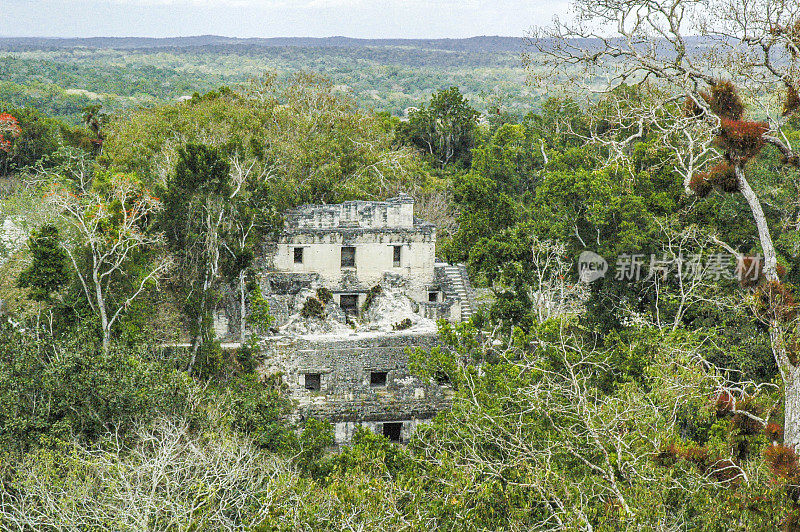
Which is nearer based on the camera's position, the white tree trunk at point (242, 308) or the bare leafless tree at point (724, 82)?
the bare leafless tree at point (724, 82)

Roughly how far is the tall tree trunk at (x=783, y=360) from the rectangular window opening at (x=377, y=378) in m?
12.3

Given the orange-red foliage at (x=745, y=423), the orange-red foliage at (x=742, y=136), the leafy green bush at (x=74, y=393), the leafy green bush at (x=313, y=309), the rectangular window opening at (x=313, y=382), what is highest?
the orange-red foliage at (x=742, y=136)

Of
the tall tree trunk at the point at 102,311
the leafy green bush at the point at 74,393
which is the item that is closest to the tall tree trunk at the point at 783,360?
the leafy green bush at the point at 74,393

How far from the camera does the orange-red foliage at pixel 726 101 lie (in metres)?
9.12

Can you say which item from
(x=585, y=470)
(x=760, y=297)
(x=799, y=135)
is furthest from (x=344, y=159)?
(x=760, y=297)

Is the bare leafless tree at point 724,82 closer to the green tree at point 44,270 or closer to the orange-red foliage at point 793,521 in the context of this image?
the orange-red foliage at point 793,521

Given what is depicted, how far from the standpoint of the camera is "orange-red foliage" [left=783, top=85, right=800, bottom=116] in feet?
29.4

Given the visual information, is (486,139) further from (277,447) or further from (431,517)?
(431,517)

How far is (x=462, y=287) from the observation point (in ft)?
96.7

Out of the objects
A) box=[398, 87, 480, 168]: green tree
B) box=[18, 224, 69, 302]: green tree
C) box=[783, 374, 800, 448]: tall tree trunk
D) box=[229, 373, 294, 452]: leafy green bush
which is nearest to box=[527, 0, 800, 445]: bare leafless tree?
box=[783, 374, 800, 448]: tall tree trunk

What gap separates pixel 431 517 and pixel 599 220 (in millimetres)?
13183

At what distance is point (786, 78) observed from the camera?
29.3 ft

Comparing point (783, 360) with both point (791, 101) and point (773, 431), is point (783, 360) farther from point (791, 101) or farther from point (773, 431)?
point (791, 101)

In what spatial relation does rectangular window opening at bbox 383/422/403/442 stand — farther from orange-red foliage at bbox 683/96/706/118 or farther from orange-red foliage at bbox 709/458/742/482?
orange-red foliage at bbox 683/96/706/118
